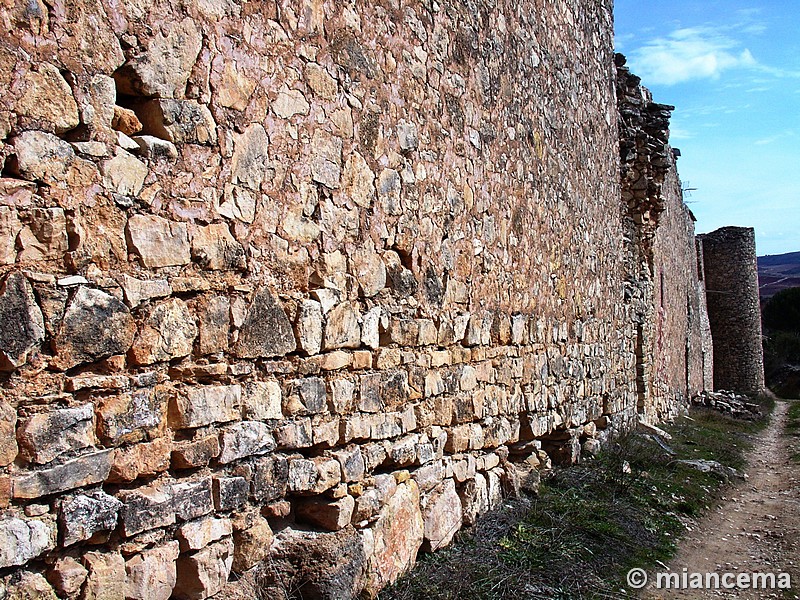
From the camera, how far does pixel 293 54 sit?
10.5ft

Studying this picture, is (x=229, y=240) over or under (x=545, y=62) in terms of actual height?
under

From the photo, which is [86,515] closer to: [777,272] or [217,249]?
[217,249]

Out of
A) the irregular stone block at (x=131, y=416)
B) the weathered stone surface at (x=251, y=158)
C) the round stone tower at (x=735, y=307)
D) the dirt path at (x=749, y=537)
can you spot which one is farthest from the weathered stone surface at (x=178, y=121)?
the round stone tower at (x=735, y=307)

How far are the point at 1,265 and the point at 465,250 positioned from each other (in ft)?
10.1

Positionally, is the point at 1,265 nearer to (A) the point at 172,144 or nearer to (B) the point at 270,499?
(A) the point at 172,144

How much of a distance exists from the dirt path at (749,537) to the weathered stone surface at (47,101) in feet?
12.9

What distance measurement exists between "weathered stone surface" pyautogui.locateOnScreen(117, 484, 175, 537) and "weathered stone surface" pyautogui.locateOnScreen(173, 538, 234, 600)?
19 cm

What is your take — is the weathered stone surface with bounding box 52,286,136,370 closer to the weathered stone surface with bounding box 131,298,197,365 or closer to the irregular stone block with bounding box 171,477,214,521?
the weathered stone surface with bounding box 131,298,197,365

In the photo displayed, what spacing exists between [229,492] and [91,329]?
2.77 ft

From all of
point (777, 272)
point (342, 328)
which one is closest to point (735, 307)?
point (342, 328)

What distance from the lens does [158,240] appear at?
98.6 inches

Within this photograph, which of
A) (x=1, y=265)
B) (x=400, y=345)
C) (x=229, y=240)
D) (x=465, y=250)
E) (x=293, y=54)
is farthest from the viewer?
(x=465, y=250)

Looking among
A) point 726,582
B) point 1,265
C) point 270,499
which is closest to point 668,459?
point 726,582

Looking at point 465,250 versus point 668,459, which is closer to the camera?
point 465,250
